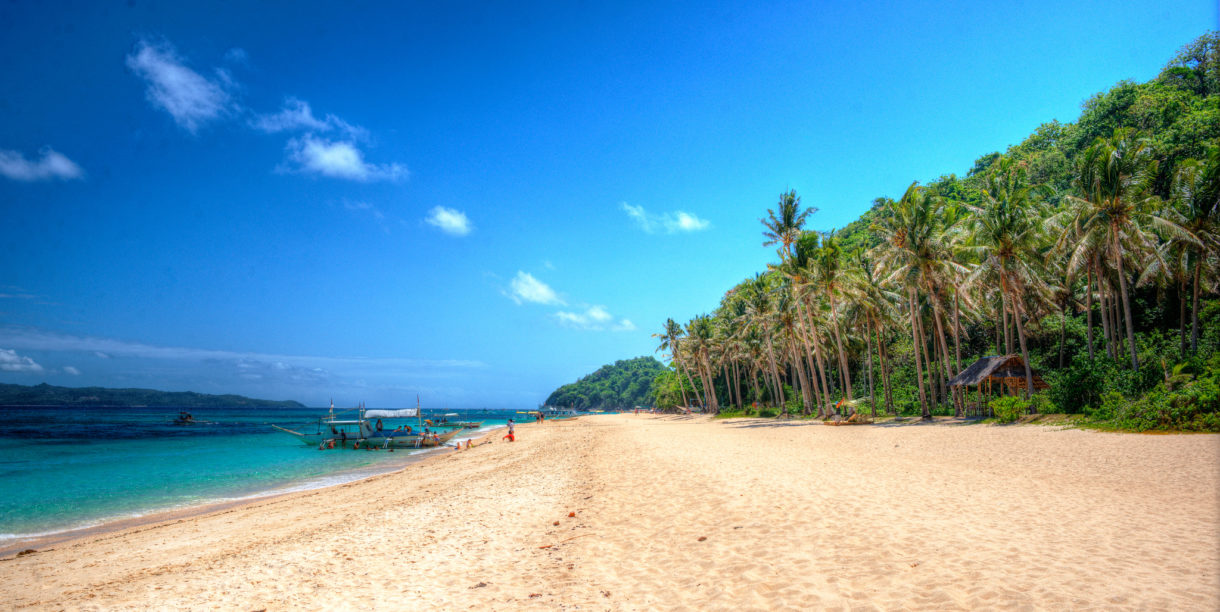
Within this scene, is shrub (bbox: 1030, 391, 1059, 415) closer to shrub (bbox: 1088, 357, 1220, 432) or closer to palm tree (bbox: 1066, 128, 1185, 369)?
palm tree (bbox: 1066, 128, 1185, 369)

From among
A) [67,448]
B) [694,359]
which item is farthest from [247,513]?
[694,359]

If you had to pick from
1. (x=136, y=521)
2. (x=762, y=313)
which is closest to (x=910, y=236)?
(x=762, y=313)

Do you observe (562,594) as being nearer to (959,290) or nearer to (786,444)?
(786,444)

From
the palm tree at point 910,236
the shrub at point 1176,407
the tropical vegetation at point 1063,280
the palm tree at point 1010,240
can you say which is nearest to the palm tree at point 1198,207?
the tropical vegetation at point 1063,280

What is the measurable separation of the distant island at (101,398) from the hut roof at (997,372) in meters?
196

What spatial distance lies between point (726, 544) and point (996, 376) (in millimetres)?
26202

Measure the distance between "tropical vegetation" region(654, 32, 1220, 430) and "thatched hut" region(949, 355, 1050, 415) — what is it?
0.53 metres

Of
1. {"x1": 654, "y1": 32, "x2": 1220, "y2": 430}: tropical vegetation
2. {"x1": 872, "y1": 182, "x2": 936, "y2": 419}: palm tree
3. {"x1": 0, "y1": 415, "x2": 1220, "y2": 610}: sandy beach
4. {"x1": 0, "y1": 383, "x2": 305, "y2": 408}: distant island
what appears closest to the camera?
{"x1": 0, "y1": 415, "x2": 1220, "y2": 610}: sandy beach

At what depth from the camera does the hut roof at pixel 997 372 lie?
998 inches

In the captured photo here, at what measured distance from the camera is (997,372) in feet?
83.9

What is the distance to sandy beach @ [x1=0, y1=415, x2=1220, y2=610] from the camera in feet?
16.3

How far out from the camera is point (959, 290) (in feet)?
85.5

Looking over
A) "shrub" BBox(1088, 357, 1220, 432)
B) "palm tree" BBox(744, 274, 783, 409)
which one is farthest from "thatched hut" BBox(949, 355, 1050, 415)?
"palm tree" BBox(744, 274, 783, 409)

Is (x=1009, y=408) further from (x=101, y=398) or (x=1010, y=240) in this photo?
(x=101, y=398)
